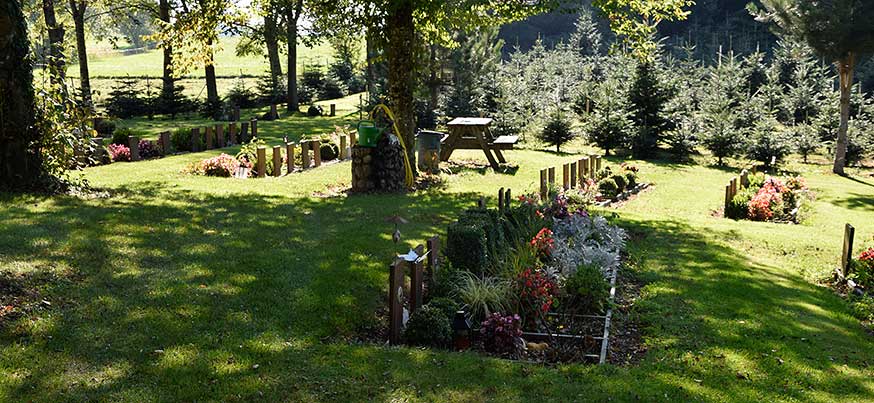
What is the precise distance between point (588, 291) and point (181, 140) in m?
16.6

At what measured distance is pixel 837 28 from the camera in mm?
24406

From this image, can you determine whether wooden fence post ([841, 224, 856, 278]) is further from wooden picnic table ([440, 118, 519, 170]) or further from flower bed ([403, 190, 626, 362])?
wooden picnic table ([440, 118, 519, 170])

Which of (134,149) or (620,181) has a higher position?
(134,149)

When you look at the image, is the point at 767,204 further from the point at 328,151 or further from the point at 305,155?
the point at 328,151

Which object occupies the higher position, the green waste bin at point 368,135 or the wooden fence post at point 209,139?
the green waste bin at point 368,135

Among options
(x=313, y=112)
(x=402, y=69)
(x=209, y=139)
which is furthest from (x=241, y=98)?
(x=402, y=69)

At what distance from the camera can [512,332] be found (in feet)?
24.0

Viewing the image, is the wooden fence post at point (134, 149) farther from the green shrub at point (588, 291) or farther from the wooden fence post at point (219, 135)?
the green shrub at point (588, 291)

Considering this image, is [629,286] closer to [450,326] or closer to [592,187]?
[450,326]

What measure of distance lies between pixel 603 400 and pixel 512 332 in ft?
4.73

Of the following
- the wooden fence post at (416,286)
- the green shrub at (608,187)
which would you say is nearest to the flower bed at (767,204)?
the green shrub at (608,187)

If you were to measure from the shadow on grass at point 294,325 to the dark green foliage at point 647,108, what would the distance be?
1680 centimetres

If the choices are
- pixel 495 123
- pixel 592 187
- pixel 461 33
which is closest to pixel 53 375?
pixel 592 187

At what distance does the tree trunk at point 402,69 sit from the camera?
17188 mm
